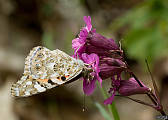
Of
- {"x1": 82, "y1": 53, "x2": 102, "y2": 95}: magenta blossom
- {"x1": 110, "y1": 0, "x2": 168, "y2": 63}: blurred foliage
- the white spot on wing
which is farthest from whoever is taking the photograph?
{"x1": 110, "y1": 0, "x2": 168, "y2": 63}: blurred foliage

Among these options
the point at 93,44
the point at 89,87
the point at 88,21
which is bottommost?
the point at 89,87

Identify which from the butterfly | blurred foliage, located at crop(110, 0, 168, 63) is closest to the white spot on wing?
the butterfly

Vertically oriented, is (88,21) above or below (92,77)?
above

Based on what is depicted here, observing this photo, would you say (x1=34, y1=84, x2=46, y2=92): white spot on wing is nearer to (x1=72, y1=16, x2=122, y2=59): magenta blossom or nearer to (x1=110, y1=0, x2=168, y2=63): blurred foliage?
(x1=72, y1=16, x2=122, y2=59): magenta blossom

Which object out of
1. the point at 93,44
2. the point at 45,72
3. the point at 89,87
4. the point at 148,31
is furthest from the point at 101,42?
the point at 148,31

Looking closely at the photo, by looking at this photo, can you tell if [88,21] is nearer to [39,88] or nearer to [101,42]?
[101,42]

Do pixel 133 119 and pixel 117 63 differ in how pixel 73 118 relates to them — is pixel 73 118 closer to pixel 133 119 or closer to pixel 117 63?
pixel 133 119

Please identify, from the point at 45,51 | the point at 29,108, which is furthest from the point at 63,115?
the point at 45,51
